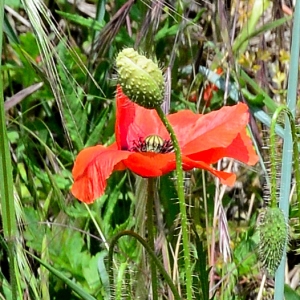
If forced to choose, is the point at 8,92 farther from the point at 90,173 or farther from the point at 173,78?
the point at 90,173

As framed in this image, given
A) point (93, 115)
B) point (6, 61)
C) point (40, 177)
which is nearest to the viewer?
point (40, 177)

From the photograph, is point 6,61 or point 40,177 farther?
point 6,61

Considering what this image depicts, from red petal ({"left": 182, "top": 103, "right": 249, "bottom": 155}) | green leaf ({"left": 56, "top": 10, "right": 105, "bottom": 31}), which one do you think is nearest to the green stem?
red petal ({"left": 182, "top": 103, "right": 249, "bottom": 155})

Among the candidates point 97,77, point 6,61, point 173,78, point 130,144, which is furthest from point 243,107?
point 6,61

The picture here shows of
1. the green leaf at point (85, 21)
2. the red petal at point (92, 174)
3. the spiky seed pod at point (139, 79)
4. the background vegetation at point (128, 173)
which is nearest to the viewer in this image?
the spiky seed pod at point (139, 79)

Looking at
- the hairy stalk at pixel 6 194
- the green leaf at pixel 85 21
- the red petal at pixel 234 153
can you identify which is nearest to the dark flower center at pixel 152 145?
the red petal at pixel 234 153

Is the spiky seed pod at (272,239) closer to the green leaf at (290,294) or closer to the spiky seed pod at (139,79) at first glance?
the spiky seed pod at (139,79)
